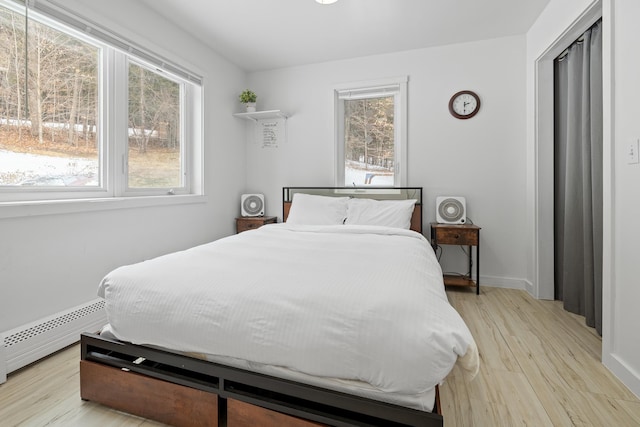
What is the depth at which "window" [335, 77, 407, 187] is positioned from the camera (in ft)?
11.8

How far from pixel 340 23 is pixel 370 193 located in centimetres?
170

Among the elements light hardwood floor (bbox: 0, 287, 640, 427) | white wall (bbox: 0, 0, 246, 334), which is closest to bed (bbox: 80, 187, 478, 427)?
light hardwood floor (bbox: 0, 287, 640, 427)

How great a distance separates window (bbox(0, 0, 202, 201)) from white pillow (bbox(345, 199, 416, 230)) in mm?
1799

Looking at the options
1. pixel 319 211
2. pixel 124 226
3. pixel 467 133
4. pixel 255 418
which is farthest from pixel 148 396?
pixel 467 133

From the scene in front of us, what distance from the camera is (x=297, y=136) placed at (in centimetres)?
393

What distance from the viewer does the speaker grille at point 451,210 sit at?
3227 millimetres

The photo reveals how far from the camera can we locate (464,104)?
3330mm

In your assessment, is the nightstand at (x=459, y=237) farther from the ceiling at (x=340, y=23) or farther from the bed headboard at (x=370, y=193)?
the ceiling at (x=340, y=23)

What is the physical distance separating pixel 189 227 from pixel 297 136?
5.43 feet

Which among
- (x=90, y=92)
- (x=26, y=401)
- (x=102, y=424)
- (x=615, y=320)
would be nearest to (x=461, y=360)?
(x=615, y=320)

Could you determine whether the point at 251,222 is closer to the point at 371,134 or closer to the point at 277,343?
the point at 371,134

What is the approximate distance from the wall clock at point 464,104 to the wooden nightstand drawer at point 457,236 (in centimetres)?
120

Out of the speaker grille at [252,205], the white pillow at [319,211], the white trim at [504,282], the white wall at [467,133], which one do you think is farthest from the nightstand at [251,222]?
the white trim at [504,282]

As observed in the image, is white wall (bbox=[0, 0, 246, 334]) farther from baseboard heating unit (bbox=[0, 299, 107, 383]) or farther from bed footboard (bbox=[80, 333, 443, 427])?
bed footboard (bbox=[80, 333, 443, 427])
